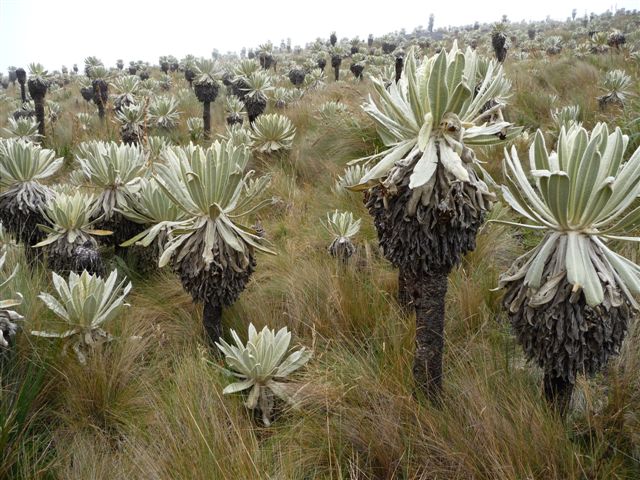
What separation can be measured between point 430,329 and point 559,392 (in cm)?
59

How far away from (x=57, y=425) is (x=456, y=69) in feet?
8.23

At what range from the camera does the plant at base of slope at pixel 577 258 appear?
1.72m

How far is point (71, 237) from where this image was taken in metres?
3.55

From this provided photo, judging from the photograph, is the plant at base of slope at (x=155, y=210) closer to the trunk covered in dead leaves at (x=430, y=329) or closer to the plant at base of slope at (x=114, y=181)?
the plant at base of slope at (x=114, y=181)

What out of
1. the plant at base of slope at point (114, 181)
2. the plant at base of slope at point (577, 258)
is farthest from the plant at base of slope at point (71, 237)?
the plant at base of slope at point (577, 258)

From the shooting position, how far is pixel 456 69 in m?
1.78

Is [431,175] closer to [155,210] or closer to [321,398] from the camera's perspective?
[321,398]

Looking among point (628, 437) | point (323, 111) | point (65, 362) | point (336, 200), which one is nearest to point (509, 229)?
point (336, 200)

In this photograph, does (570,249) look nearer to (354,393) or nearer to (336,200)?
(354,393)

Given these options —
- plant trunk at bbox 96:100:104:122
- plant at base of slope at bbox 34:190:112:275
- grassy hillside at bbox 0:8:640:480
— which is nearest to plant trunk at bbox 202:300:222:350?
grassy hillside at bbox 0:8:640:480

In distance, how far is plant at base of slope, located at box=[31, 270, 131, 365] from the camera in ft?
9.07

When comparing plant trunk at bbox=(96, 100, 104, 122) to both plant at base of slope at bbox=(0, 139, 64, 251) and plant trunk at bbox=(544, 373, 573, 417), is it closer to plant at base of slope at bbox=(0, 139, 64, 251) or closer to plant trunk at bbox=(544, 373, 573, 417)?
plant at base of slope at bbox=(0, 139, 64, 251)

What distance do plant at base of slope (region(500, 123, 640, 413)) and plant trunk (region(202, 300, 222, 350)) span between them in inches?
68.7

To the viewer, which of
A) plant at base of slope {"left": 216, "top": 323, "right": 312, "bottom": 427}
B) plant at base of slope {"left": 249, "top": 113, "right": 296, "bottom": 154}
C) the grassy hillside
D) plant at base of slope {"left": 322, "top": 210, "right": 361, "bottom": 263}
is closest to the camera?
the grassy hillside
